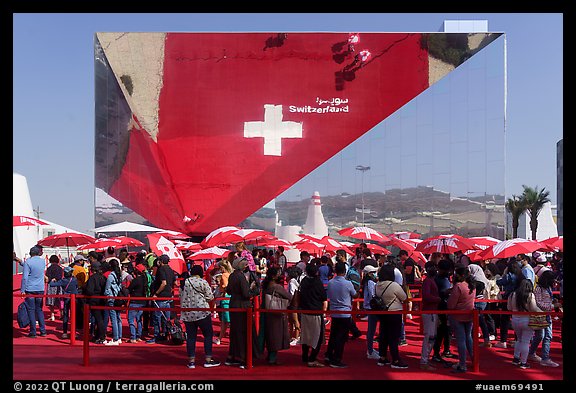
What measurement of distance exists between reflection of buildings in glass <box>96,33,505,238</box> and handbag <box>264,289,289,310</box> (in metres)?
21.9

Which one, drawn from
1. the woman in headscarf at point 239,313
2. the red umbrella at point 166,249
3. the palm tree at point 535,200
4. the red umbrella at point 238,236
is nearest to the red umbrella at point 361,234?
the red umbrella at point 238,236

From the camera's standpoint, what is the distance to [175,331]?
9.44 metres

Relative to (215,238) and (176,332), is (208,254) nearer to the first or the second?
(215,238)

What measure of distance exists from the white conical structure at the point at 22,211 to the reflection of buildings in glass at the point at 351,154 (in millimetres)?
4749

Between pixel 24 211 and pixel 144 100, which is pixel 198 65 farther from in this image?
pixel 24 211

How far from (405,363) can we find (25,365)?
5.29m

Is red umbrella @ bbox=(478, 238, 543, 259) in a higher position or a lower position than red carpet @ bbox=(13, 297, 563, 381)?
higher

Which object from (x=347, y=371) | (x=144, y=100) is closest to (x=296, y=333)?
(x=347, y=371)

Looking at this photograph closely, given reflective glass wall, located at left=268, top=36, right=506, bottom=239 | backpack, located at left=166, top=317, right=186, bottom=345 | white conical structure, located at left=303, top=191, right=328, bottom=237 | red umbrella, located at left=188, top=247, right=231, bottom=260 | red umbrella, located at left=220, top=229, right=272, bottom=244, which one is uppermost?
reflective glass wall, located at left=268, top=36, right=506, bottom=239

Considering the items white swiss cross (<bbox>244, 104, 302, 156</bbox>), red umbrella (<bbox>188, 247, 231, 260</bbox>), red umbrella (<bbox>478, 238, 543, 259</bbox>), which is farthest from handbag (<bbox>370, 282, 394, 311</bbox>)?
white swiss cross (<bbox>244, 104, 302, 156</bbox>)

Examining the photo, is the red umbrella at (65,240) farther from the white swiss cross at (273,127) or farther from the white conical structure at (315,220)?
the white conical structure at (315,220)

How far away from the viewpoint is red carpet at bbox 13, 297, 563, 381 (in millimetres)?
7301

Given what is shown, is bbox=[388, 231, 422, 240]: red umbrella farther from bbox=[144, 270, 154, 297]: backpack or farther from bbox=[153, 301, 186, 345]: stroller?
bbox=[153, 301, 186, 345]: stroller

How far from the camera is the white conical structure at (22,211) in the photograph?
101ft
